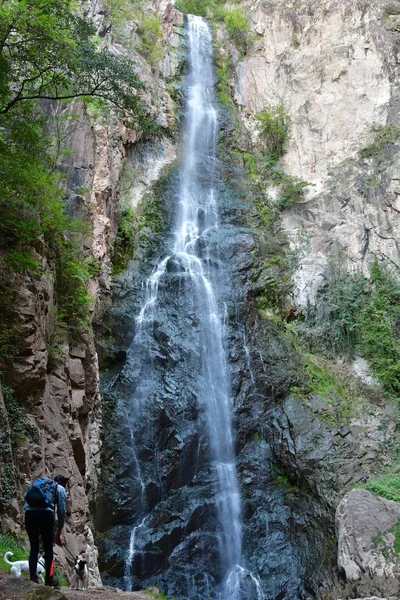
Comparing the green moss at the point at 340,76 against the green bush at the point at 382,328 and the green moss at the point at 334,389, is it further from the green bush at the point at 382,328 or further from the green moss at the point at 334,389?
the green moss at the point at 334,389

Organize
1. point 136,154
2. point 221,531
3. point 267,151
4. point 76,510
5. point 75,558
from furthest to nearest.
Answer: point 267,151, point 136,154, point 221,531, point 76,510, point 75,558

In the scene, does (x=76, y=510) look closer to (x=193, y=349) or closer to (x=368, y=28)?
(x=193, y=349)

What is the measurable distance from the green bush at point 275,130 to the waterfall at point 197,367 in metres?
3.24

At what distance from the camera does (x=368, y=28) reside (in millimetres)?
24359

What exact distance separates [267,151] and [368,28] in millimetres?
7514

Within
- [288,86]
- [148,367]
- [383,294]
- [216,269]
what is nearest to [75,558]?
[148,367]

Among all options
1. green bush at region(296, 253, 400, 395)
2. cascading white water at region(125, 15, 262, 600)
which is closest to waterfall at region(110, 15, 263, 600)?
cascading white water at region(125, 15, 262, 600)

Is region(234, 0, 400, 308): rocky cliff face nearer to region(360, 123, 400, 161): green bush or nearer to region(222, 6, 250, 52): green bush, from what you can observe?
region(360, 123, 400, 161): green bush

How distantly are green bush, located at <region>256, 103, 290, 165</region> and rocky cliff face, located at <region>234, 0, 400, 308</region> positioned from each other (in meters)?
0.44

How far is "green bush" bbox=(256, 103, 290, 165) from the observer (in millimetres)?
24922

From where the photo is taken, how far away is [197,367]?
1672cm

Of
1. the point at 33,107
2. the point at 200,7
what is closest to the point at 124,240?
the point at 33,107

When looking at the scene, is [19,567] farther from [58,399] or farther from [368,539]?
[368,539]

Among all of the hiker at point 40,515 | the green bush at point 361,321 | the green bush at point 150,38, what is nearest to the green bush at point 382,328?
the green bush at point 361,321
